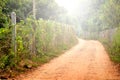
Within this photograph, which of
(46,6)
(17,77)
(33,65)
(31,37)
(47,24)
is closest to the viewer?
(17,77)

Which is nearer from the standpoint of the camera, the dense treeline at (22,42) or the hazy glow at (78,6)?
the dense treeline at (22,42)

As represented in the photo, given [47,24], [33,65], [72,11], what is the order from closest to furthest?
[33,65]
[47,24]
[72,11]

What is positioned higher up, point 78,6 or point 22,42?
point 78,6

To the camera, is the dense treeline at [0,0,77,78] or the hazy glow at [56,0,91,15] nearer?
the dense treeline at [0,0,77,78]

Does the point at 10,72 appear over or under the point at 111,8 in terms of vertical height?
under

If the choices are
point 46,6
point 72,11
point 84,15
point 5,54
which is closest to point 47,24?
point 5,54

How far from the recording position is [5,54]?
1067 cm

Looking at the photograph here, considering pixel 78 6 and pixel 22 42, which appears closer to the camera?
pixel 22 42

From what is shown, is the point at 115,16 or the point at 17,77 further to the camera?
the point at 115,16

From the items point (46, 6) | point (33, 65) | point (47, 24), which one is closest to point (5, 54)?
point (33, 65)

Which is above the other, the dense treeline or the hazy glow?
the hazy glow

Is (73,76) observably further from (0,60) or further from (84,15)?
(84,15)

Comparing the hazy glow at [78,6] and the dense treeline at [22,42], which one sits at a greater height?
the hazy glow at [78,6]

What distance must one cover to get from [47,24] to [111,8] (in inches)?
A: 569
